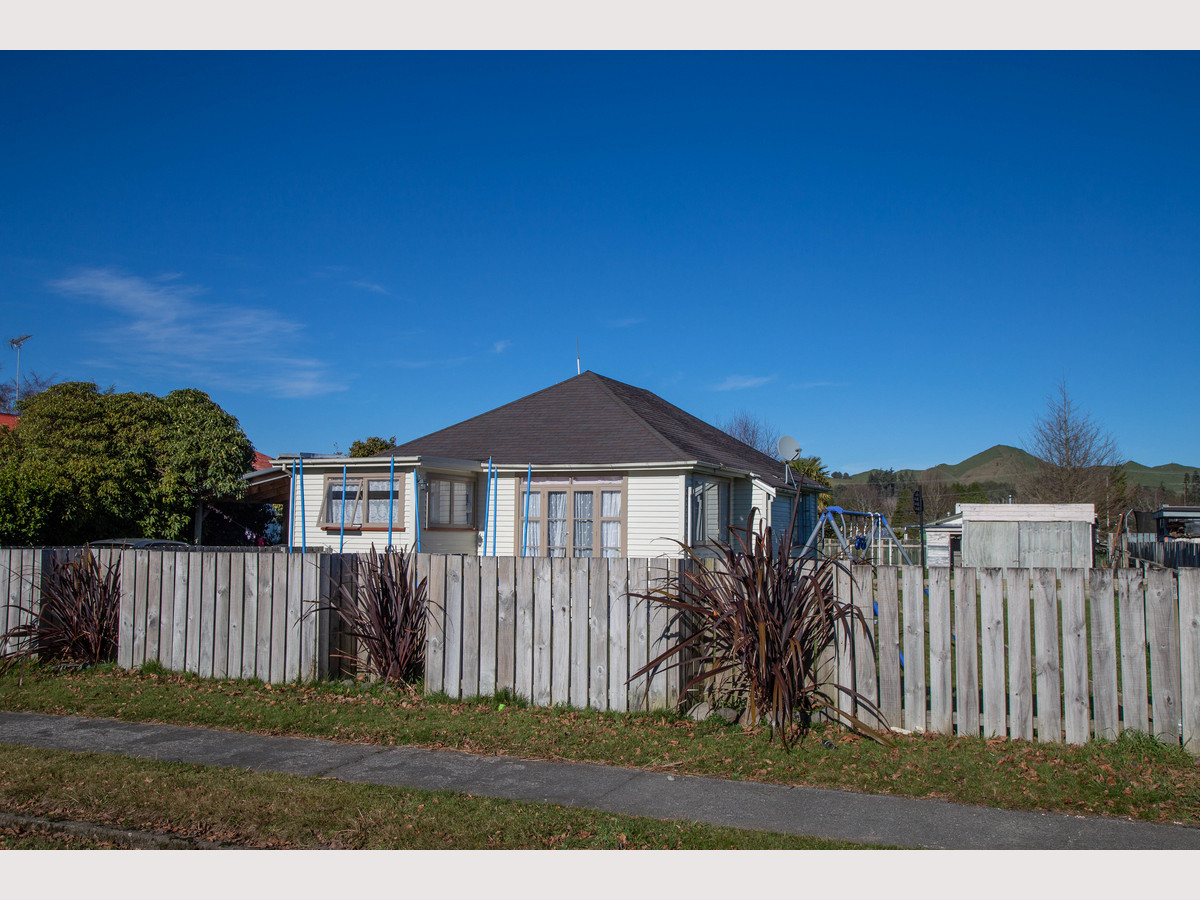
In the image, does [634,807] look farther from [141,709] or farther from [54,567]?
[54,567]

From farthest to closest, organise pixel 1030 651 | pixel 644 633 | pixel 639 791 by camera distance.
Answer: pixel 644 633 < pixel 1030 651 < pixel 639 791

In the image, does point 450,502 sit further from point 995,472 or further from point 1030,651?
point 995,472

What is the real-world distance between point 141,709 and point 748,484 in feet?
54.8

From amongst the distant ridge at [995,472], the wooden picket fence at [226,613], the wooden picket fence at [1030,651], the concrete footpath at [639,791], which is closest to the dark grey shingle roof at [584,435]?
the wooden picket fence at [226,613]

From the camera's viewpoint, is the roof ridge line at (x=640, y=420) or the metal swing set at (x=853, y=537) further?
the roof ridge line at (x=640, y=420)

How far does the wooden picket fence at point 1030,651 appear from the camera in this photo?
5980mm

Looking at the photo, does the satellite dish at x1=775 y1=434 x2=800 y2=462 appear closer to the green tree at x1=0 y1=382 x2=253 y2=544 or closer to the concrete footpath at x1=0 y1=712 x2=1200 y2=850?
the concrete footpath at x1=0 y1=712 x2=1200 y2=850

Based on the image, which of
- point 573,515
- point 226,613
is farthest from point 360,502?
point 226,613

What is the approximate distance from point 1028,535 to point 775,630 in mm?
18912

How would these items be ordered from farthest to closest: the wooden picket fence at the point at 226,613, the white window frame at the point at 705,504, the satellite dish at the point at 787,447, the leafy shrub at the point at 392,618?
the white window frame at the point at 705,504 < the satellite dish at the point at 787,447 < the wooden picket fence at the point at 226,613 < the leafy shrub at the point at 392,618

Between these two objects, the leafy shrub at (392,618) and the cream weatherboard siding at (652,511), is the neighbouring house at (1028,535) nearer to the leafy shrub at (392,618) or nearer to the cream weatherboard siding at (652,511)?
the cream weatherboard siding at (652,511)

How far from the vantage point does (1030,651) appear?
6.27 metres

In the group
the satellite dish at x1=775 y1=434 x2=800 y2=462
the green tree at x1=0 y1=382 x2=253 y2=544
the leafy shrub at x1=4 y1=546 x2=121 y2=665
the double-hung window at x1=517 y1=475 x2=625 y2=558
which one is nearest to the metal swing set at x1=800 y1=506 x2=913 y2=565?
the satellite dish at x1=775 y1=434 x2=800 y2=462

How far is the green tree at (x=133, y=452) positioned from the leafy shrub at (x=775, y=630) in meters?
21.1
